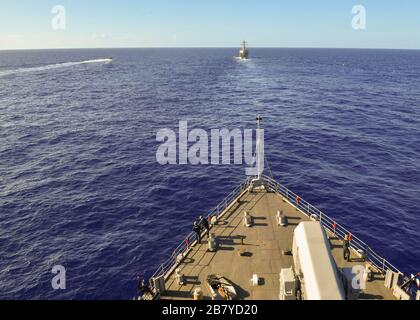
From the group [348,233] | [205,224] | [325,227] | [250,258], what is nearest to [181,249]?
[205,224]

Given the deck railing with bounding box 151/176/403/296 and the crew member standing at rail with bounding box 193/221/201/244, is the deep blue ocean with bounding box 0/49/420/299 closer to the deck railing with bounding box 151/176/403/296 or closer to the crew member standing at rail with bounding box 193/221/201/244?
the deck railing with bounding box 151/176/403/296

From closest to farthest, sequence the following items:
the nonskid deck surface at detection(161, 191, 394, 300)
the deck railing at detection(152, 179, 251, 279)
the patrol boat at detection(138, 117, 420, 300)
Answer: the patrol boat at detection(138, 117, 420, 300) → the nonskid deck surface at detection(161, 191, 394, 300) → the deck railing at detection(152, 179, 251, 279)

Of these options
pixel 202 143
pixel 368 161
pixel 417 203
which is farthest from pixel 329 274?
pixel 202 143

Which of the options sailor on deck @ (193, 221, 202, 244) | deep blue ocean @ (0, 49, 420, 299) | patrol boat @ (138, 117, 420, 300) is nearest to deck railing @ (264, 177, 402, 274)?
patrol boat @ (138, 117, 420, 300)

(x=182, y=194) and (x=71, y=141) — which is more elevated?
(x=71, y=141)
